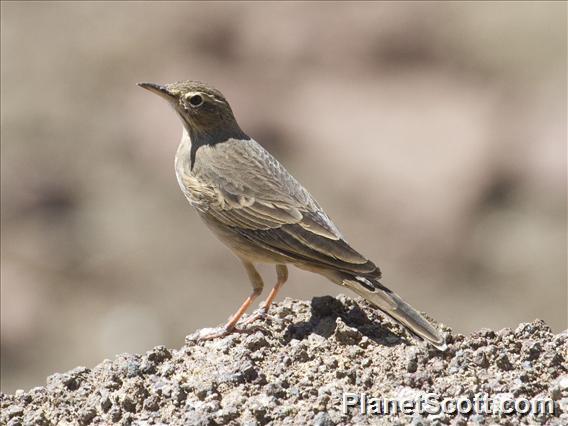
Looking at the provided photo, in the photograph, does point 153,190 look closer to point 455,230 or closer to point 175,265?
point 175,265

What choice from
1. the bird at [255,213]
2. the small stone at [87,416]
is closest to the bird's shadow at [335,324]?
the bird at [255,213]

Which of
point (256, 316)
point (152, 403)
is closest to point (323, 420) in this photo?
point (152, 403)

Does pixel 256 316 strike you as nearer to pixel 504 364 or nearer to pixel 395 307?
→ pixel 395 307

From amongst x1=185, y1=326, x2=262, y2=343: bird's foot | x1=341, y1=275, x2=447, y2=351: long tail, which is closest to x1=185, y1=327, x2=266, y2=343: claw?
x1=185, y1=326, x2=262, y2=343: bird's foot

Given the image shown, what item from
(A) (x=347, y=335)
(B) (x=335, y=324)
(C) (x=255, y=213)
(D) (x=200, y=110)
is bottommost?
(A) (x=347, y=335)

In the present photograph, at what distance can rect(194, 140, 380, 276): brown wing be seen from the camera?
7535mm

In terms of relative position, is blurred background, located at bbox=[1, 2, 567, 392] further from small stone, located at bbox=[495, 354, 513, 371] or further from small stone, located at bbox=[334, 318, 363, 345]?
small stone, located at bbox=[495, 354, 513, 371]

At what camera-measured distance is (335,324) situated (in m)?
7.27

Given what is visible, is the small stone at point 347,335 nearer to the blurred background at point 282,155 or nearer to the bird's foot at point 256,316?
the bird's foot at point 256,316

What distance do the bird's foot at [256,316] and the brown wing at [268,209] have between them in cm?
40

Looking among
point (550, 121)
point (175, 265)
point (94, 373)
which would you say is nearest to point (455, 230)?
point (550, 121)

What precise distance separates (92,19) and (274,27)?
339cm

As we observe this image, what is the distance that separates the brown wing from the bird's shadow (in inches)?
10.7

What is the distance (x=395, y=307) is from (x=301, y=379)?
0.91 m
